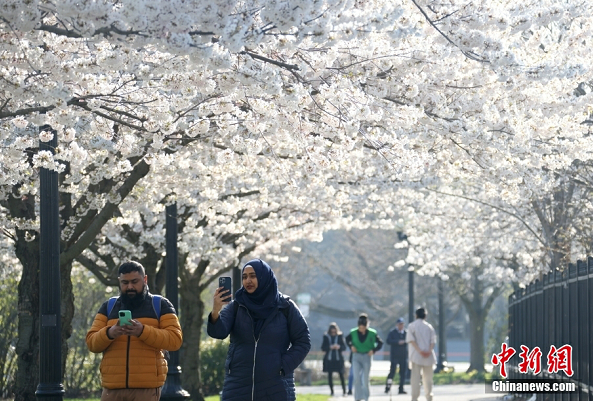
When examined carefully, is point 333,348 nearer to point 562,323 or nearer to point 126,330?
point 562,323

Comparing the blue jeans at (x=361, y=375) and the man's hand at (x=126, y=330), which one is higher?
the man's hand at (x=126, y=330)

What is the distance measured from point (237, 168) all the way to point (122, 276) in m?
6.19

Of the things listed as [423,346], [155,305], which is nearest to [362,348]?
[423,346]

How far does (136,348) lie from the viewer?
26.1 feet

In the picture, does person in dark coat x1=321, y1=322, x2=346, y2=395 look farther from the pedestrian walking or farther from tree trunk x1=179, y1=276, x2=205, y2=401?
the pedestrian walking

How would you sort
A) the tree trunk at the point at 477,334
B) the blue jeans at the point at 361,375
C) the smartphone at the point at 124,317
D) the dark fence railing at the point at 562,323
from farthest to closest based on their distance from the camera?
1. the tree trunk at the point at 477,334
2. the blue jeans at the point at 361,375
3. the dark fence railing at the point at 562,323
4. the smartphone at the point at 124,317

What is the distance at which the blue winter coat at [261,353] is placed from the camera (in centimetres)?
788

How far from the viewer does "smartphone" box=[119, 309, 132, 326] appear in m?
7.69

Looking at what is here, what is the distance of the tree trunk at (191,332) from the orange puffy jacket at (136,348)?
40.1 feet

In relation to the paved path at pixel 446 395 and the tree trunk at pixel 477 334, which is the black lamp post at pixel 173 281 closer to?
the paved path at pixel 446 395

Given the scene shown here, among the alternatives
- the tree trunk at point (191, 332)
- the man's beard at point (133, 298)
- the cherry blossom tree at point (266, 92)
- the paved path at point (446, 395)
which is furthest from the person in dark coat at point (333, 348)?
the man's beard at point (133, 298)

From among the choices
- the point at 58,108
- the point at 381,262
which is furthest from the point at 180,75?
the point at 381,262

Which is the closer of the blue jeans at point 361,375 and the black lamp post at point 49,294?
the black lamp post at point 49,294

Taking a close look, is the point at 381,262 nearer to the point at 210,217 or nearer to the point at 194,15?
the point at 210,217
